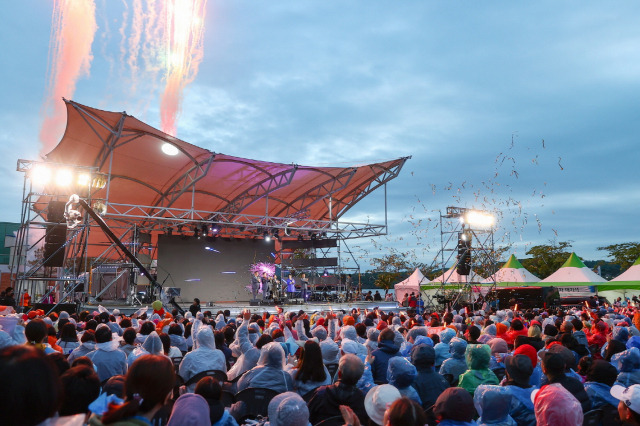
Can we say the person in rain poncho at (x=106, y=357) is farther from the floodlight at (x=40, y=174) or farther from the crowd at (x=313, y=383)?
the floodlight at (x=40, y=174)

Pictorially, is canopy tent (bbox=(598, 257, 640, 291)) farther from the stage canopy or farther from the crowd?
the crowd

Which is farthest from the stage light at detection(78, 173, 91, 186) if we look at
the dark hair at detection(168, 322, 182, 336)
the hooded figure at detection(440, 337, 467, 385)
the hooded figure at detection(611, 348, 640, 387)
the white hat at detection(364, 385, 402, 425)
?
the hooded figure at detection(611, 348, 640, 387)

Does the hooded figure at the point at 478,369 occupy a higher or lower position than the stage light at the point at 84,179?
lower

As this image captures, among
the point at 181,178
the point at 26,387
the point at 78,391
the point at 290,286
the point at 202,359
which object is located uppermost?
the point at 181,178

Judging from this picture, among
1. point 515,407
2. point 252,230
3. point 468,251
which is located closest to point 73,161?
point 252,230

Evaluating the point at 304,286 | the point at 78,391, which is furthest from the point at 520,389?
the point at 304,286

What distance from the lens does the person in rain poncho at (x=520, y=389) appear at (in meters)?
3.65

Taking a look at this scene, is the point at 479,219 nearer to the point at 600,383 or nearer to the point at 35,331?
the point at 600,383

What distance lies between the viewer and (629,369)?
4215 millimetres

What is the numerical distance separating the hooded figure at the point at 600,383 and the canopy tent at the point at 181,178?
13818 mm

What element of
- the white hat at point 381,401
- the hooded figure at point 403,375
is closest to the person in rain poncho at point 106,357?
the hooded figure at point 403,375

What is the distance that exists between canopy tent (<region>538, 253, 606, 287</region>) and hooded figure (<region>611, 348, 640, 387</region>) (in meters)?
24.2

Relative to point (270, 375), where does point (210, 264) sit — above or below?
above

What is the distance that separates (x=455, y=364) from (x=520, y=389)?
1381 mm
